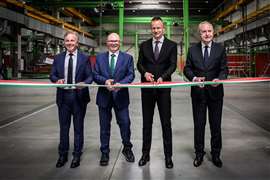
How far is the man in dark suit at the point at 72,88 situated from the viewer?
3501mm

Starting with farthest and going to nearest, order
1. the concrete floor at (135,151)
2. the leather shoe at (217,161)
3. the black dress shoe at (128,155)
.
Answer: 1. the black dress shoe at (128,155)
2. the leather shoe at (217,161)
3. the concrete floor at (135,151)

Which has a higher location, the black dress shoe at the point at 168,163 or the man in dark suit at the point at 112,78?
the man in dark suit at the point at 112,78

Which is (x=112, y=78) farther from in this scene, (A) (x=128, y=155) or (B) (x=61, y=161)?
(B) (x=61, y=161)

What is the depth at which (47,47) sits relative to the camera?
22.8 meters

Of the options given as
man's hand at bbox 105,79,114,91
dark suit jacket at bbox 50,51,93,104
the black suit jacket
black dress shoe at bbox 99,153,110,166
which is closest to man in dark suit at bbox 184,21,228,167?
the black suit jacket

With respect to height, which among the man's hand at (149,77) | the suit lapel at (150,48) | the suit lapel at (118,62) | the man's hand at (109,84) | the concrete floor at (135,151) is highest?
the suit lapel at (150,48)

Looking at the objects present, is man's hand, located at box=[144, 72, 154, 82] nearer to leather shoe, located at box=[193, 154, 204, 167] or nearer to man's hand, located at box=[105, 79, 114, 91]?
man's hand, located at box=[105, 79, 114, 91]

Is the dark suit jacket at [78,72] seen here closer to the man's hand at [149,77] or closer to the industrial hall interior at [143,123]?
the industrial hall interior at [143,123]

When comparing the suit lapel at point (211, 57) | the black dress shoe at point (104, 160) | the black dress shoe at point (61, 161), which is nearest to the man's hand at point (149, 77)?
the suit lapel at point (211, 57)

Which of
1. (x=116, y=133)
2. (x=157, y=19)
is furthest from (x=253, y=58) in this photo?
(x=157, y=19)

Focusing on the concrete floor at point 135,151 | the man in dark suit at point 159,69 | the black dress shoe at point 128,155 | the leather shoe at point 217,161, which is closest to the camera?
the concrete floor at point 135,151

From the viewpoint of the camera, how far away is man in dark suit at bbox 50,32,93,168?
3.50 meters

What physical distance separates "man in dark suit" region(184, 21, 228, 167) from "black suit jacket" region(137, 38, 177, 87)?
0.23m

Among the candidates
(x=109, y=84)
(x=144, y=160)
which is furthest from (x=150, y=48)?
(x=144, y=160)
